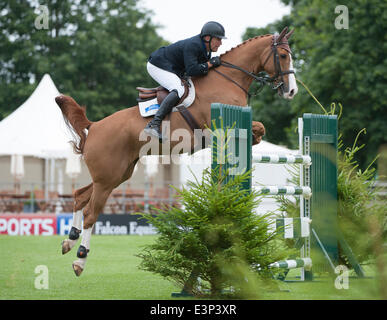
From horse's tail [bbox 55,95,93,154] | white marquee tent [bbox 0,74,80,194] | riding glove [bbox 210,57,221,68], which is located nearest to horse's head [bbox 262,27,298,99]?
riding glove [bbox 210,57,221,68]

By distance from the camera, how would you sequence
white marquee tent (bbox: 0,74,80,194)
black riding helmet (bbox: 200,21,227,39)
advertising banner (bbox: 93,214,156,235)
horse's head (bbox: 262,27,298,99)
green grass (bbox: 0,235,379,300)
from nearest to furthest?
green grass (bbox: 0,235,379,300) → black riding helmet (bbox: 200,21,227,39) → horse's head (bbox: 262,27,298,99) → advertising banner (bbox: 93,214,156,235) → white marquee tent (bbox: 0,74,80,194)

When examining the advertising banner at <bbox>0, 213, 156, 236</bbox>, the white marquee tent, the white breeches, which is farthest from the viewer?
the white marquee tent

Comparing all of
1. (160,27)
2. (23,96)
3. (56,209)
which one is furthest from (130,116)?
(160,27)

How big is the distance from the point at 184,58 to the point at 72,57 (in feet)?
93.8

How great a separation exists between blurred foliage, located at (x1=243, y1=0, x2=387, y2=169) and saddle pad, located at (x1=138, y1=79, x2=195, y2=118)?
14.2m

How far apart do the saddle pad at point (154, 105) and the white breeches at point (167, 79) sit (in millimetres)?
92

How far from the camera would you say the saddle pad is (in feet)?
17.7

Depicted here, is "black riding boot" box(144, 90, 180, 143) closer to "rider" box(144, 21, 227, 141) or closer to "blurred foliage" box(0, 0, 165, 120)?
"rider" box(144, 21, 227, 141)

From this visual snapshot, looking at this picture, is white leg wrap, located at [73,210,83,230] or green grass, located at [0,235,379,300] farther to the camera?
white leg wrap, located at [73,210,83,230]

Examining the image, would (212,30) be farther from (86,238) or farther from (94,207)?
(86,238)

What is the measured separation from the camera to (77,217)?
18.5ft

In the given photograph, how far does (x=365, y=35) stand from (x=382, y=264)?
20938mm
